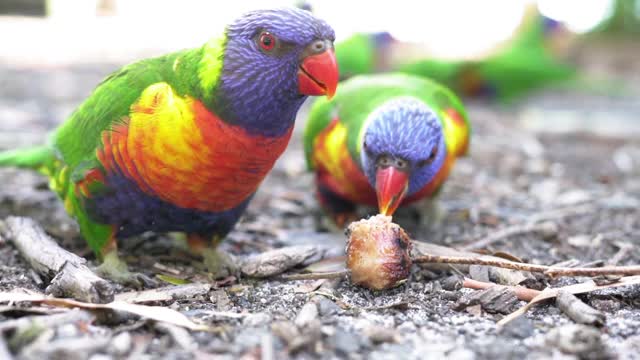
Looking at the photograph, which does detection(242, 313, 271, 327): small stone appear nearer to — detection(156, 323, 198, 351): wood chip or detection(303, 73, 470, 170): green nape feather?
detection(156, 323, 198, 351): wood chip

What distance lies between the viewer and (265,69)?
2336 mm

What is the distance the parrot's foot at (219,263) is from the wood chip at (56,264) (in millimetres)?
530

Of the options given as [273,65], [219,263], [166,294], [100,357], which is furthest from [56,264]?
[273,65]

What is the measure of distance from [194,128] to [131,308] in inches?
24.8

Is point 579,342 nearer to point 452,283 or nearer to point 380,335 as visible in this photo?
point 380,335

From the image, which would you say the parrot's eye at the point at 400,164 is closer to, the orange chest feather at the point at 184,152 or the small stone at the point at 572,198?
the orange chest feather at the point at 184,152

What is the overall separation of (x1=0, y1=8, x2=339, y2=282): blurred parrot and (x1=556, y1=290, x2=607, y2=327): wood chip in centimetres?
102

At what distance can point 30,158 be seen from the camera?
10.5ft

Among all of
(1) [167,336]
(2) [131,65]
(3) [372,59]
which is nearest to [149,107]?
(2) [131,65]

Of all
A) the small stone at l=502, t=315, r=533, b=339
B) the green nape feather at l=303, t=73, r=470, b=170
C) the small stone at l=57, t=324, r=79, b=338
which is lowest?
the small stone at l=57, t=324, r=79, b=338

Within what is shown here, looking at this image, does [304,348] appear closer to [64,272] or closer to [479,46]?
[64,272]

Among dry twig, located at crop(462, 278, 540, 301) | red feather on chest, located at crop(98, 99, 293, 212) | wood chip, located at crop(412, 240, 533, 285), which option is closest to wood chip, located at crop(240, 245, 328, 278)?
red feather on chest, located at crop(98, 99, 293, 212)

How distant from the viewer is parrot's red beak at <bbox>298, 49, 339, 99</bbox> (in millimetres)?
2324

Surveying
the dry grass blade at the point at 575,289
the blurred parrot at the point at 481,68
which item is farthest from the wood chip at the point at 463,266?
Answer: the blurred parrot at the point at 481,68
